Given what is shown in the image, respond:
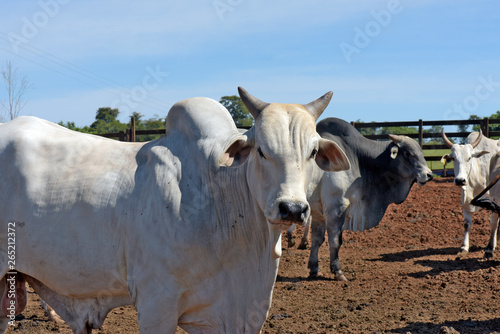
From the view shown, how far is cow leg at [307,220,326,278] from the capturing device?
7414 mm

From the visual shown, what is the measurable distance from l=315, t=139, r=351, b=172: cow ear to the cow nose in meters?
0.53

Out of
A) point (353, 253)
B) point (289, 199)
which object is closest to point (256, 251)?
point (289, 199)

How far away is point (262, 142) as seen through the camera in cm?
271

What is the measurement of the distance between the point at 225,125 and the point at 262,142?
573 mm

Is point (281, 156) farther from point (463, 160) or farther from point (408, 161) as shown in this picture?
point (463, 160)

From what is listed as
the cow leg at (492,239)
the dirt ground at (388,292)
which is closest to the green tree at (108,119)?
the dirt ground at (388,292)

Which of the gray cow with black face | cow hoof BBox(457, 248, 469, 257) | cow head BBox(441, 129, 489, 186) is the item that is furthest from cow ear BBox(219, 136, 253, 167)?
cow head BBox(441, 129, 489, 186)

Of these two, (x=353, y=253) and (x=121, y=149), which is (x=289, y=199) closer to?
(x=121, y=149)

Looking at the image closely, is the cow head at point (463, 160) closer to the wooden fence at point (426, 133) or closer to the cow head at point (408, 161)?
the cow head at point (408, 161)

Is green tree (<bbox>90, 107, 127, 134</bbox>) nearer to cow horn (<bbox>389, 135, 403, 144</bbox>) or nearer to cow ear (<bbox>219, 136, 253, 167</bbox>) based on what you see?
cow horn (<bbox>389, 135, 403, 144</bbox>)

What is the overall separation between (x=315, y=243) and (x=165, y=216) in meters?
4.98

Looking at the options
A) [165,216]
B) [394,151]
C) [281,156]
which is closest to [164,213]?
[165,216]

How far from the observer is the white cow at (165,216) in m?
2.86

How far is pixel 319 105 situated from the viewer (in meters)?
3.10
